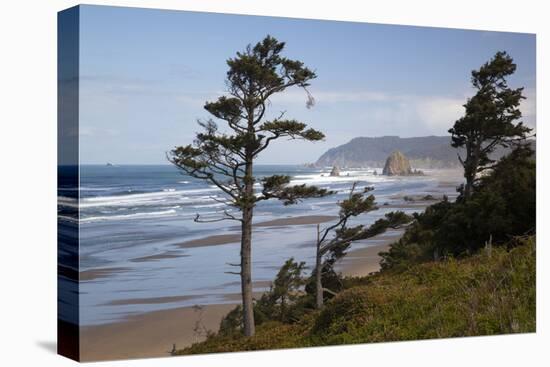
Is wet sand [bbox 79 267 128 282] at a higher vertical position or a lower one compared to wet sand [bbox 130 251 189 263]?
lower

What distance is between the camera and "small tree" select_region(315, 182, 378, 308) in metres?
12.6

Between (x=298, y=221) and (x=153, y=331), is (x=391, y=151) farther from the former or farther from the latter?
(x=153, y=331)

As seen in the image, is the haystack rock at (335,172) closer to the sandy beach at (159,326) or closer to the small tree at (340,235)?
the small tree at (340,235)

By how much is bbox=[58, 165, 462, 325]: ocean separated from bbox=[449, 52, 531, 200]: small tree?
1673 millimetres

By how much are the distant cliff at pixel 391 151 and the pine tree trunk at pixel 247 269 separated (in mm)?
1204

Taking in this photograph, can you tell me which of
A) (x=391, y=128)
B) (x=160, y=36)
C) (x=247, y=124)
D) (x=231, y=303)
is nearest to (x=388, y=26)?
(x=391, y=128)

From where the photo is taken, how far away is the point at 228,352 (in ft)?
39.4

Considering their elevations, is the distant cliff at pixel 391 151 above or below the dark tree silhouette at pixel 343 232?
above

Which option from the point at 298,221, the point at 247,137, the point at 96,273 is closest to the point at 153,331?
the point at 96,273

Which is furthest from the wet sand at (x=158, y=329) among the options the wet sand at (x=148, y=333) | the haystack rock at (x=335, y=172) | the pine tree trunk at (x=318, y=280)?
the haystack rock at (x=335, y=172)

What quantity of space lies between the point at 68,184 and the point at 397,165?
4.29m

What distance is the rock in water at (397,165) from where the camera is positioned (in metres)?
13.1

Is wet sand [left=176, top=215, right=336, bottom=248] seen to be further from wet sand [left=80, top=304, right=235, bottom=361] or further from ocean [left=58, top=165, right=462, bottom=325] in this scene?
wet sand [left=80, top=304, right=235, bottom=361]

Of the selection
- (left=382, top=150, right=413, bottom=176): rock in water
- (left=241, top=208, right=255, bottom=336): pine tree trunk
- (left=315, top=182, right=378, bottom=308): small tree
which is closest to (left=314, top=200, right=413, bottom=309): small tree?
(left=315, top=182, right=378, bottom=308): small tree
